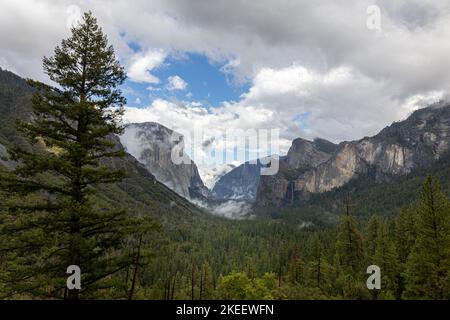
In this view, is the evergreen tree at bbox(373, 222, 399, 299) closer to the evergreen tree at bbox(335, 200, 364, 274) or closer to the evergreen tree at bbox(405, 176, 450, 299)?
the evergreen tree at bbox(335, 200, 364, 274)

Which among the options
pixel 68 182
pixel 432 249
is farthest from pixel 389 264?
pixel 68 182

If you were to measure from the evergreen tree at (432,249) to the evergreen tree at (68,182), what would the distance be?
89.3ft

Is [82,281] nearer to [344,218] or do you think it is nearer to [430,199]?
[430,199]

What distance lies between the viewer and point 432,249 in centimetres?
3047

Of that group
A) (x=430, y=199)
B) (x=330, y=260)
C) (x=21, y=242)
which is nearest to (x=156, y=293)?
(x=330, y=260)

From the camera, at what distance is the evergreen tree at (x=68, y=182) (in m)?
14.0

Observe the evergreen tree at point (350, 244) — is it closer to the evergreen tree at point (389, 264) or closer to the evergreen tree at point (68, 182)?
the evergreen tree at point (389, 264)

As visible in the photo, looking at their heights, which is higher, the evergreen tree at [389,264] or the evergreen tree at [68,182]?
the evergreen tree at [68,182]

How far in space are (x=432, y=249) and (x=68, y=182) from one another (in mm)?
30627

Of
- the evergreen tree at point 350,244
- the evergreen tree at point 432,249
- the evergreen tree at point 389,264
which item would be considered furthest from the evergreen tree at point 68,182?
the evergreen tree at point 389,264

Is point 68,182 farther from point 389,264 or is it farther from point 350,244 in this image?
point 389,264

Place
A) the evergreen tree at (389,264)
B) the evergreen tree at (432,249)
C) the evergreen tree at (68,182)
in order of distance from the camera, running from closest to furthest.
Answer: the evergreen tree at (68,182) < the evergreen tree at (432,249) < the evergreen tree at (389,264)

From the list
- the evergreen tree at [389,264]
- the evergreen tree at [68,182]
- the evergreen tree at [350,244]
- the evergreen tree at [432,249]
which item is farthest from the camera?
the evergreen tree at [389,264]

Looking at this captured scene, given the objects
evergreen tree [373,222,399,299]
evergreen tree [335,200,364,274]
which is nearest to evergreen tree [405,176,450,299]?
evergreen tree [335,200,364,274]
